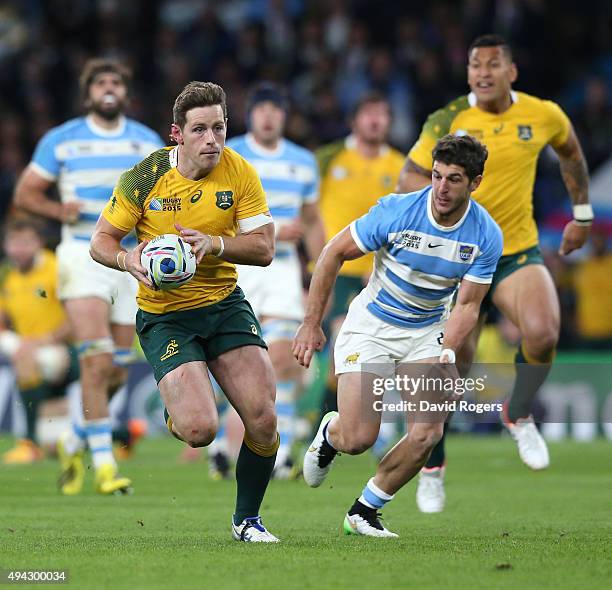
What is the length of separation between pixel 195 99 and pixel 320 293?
4.15ft

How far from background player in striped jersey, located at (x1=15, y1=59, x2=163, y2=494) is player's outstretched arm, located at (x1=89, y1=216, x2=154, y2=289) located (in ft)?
9.79

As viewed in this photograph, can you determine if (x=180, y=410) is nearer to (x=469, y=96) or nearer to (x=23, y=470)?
(x=469, y=96)

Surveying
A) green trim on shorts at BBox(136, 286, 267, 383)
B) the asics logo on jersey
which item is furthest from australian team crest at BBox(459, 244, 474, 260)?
the asics logo on jersey

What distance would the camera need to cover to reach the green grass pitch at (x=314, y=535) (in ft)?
20.0

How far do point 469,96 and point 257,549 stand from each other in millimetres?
4048

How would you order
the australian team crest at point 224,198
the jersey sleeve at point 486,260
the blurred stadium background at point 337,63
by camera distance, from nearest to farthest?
the australian team crest at point 224,198 → the jersey sleeve at point 486,260 → the blurred stadium background at point 337,63

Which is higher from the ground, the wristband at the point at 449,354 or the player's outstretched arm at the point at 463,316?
the player's outstretched arm at the point at 463,316

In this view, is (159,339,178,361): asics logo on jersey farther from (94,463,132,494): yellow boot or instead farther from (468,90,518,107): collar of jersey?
(468,90,518,107): collar of jersey

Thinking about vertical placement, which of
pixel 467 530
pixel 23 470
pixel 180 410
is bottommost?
pixel 23 470

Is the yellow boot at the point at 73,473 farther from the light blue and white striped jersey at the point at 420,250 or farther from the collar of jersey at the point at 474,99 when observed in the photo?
the collar of jersey at the point at 474,99

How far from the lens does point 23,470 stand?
1278 cm

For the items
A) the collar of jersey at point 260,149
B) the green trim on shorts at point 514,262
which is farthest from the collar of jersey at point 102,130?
the green trim on shorts at point 514,262

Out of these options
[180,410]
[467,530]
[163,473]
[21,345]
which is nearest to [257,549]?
[180,410]

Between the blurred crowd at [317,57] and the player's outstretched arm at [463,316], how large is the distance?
11111 mm
